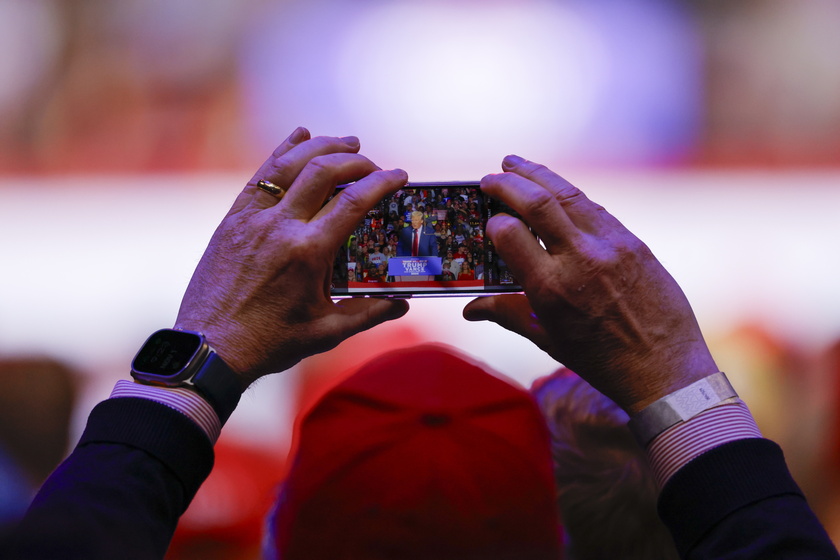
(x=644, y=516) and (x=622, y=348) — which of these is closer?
(x=622, y=348)

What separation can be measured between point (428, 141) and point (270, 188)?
0.40 m

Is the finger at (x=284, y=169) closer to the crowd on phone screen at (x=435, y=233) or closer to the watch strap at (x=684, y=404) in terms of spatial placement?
the crowd on phone screen at (x=435, y=233)

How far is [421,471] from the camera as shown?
96 centimetres

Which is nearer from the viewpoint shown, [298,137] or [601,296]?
[601,296]

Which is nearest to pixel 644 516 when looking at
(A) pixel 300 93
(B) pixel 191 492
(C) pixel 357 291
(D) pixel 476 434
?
(D) pixel 476 434

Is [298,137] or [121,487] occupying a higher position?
[298,137]

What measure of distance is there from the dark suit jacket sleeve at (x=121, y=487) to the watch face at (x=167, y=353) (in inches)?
1.9

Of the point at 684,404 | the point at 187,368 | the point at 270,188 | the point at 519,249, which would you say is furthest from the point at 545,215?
the point at 187,368

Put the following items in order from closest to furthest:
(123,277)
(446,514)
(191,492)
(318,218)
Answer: (191,492) → (318,218) → (446,514) → (123,277)

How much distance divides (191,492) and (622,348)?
57 cm

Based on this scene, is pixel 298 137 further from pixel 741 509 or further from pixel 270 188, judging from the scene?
pixel 741 509

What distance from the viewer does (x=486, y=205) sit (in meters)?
0.86

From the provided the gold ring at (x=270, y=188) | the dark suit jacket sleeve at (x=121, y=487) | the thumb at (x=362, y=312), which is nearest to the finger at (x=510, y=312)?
the thumb at (x=362, y=312)

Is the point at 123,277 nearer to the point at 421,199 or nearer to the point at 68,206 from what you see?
the point at 68,206
